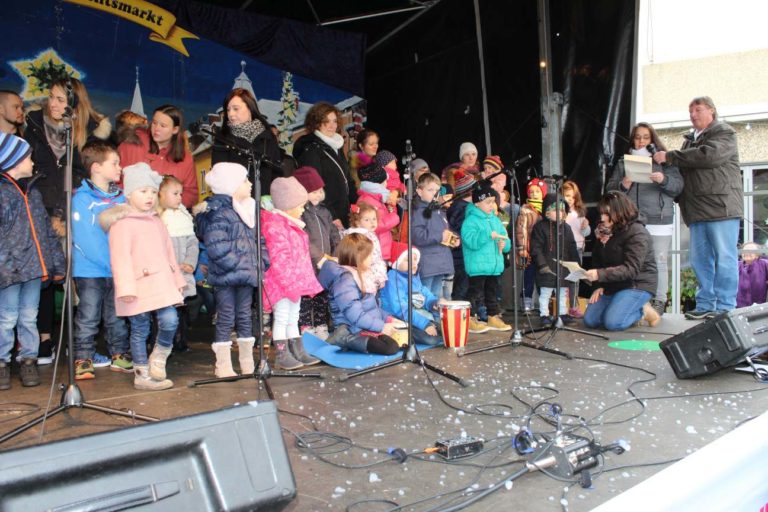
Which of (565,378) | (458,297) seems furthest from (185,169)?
(565,378)

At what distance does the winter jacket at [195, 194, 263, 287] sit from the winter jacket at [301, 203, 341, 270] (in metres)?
0.83

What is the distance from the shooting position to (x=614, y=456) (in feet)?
7.62

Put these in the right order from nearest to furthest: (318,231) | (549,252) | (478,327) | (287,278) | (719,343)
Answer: (719,343), (287,278), (318,231), (478,327), (549,252)

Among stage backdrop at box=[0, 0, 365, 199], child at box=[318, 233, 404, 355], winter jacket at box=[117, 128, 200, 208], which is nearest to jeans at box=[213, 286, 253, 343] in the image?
child at box=[318, 233, 404, 355]

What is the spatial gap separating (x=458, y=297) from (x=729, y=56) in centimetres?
397

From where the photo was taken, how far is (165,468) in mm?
1437

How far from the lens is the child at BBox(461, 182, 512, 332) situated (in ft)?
19.2

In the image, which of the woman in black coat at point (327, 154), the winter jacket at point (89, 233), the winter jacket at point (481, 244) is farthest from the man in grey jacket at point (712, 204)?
the winter jacket at point (89, 233)

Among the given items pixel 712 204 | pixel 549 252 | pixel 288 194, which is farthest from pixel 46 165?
pixel 712 204

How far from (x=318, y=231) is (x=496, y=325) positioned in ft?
6.70

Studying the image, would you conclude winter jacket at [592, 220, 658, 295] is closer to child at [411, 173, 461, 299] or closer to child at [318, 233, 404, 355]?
child at [411, 173, 461, 299]

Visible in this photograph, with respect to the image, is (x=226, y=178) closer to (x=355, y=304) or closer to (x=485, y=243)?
(x=355, y=304)

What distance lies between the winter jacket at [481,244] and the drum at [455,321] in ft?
4.24

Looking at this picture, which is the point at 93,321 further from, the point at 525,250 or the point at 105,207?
the point at 525,250
